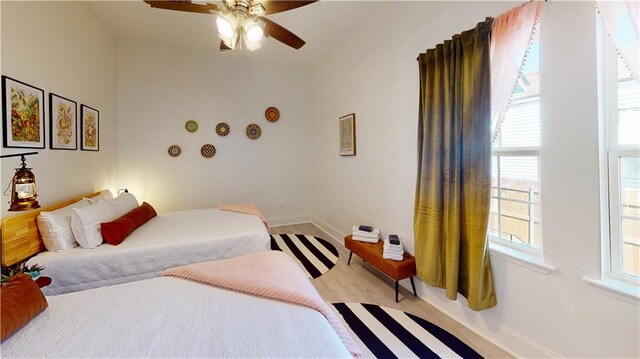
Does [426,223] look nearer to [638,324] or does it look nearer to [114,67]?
[638,324]

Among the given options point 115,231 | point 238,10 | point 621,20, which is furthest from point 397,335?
point 238,10

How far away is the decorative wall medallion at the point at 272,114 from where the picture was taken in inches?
177

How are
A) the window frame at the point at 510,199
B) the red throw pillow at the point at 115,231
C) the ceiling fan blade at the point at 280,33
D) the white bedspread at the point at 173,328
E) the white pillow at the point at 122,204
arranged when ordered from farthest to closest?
the white pillow at the point at 122,204, the red throw pillow at the point at 115,231, the ceiling fan blade at the point at 280,33, the window frame at the point at 510,199, the white bedspread at the point at 173,328

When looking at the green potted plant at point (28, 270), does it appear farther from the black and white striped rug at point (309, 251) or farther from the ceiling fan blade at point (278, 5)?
the ceiling fan blade at point (278, 5)

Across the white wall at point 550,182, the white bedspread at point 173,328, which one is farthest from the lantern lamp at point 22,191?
the white wall at point 550,182

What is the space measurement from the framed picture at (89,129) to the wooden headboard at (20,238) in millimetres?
1125

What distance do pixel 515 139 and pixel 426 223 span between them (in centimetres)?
84

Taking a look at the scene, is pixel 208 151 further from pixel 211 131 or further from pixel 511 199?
pixel 511 199

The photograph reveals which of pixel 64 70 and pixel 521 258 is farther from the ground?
pixel 64 70

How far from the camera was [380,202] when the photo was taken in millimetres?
2834

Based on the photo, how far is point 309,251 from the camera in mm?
3395

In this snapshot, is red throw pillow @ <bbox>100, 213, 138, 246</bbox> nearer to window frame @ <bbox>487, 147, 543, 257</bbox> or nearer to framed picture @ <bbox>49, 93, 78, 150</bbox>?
framed picture @ <bbox>49, 93, 78, 150</bbox>

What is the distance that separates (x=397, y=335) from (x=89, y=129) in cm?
374

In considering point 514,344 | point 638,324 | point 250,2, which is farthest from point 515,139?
point 250,2
